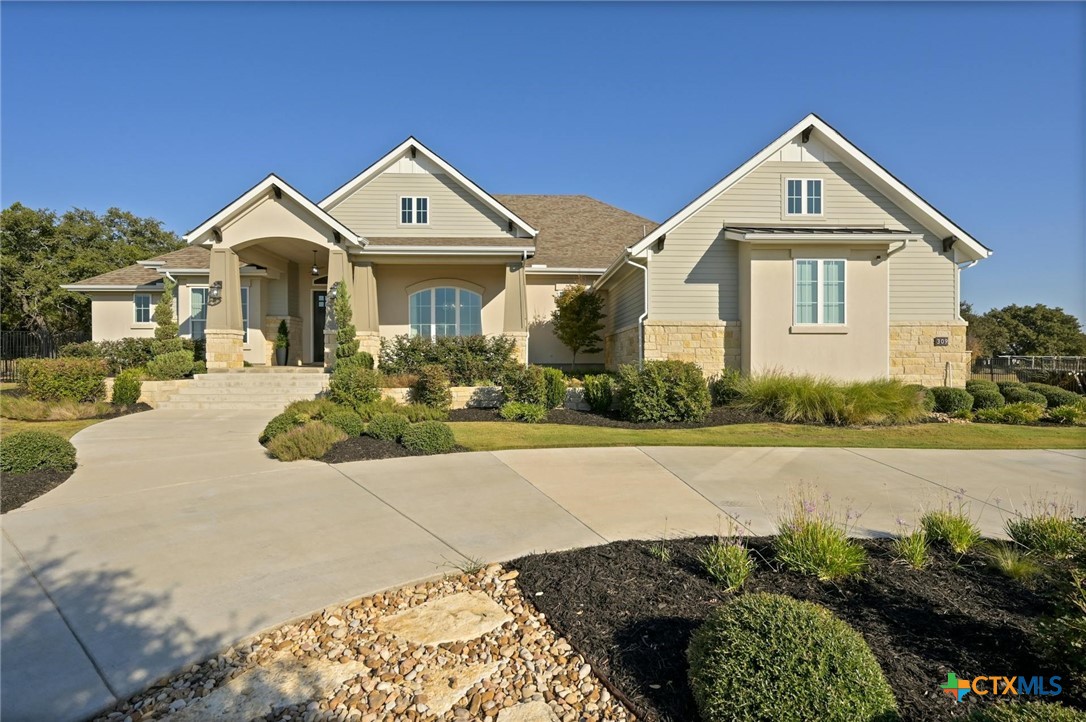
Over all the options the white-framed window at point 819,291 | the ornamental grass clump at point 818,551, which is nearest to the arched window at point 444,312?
the white-framed window at point 819,291

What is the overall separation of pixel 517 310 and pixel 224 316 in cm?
827

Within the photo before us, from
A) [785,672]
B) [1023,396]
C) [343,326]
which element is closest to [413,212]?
[343,326]

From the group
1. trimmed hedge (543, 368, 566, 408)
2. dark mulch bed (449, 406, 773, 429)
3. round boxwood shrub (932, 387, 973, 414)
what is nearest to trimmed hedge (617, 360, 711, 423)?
dark mulch bed (449, 406, 773, 429)

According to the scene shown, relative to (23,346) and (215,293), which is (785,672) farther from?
(23,346)

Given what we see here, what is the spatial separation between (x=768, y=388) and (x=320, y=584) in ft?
38.2

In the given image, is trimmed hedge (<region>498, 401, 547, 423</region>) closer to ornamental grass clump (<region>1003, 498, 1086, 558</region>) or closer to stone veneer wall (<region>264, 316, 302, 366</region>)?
ornamental grass clump (<region>1003, 498, 1086, 558</region>)

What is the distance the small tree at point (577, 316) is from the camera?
18.6 m

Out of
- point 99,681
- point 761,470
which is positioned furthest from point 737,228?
point 99,681

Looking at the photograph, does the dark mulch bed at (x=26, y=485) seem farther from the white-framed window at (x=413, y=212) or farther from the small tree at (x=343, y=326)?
the white-framed window at (x=413, y=212)

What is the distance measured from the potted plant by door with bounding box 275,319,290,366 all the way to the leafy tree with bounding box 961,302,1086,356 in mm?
44403

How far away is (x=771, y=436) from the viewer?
11.0 meters

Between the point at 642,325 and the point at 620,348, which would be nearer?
the point at 642,325

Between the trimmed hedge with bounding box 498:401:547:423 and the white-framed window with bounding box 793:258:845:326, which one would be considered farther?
the white-framed window with bounding box 793:258:845:326

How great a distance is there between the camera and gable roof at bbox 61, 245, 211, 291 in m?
19.2
